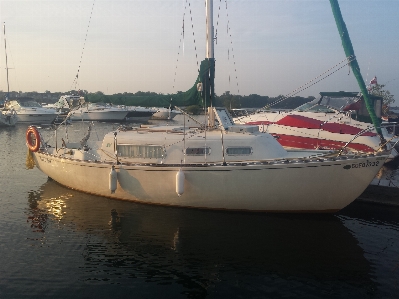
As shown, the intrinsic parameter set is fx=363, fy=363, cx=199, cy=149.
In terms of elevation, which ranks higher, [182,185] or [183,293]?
[182,185]

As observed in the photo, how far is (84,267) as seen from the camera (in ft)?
30.0

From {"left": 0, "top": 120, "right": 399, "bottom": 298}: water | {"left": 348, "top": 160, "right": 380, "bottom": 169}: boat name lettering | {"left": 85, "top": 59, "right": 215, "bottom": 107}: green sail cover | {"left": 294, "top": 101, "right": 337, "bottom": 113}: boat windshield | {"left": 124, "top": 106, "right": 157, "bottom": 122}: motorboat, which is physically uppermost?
{"left": 85, "top": 59, "right": 215, "bottom": 107}: green sail cover

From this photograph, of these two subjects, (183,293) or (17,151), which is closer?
(183,293)

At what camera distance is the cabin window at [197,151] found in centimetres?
1245

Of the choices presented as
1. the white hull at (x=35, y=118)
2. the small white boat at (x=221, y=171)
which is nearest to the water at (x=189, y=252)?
the small white boat at (x=221, y=171)

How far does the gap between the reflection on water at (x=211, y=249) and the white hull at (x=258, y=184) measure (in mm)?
468

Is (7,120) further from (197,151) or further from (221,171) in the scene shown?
(221,171)

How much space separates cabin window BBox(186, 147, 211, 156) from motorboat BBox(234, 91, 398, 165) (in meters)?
7.19

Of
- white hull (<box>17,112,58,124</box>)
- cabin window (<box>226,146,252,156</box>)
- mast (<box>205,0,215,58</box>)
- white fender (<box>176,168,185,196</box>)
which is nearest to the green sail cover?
mast (<box>205,0,215,58</box>)

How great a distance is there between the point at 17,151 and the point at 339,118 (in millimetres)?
22556

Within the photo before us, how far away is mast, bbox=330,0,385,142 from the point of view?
1317 cm

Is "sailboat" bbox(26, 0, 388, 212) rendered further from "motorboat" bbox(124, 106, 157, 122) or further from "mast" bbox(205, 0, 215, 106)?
"motorboat" bbox(124, 106, 157, 122)

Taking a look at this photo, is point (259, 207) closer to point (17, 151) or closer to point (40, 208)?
point (40, 208)

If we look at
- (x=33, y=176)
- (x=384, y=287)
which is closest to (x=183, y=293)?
(x=384, y=287)
